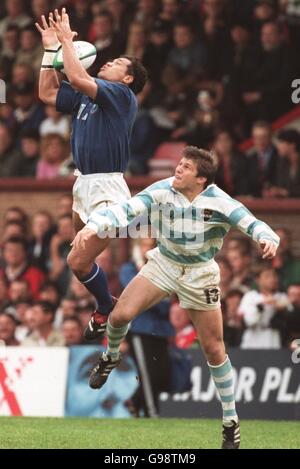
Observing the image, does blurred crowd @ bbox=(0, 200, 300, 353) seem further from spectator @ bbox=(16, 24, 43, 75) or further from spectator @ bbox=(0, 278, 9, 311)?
spectator @ bbox=(16, 24, 43, 75)

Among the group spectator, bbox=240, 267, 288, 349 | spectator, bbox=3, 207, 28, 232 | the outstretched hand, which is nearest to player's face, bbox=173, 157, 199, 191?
the outstretched hand

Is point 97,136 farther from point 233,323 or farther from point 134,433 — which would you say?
point 233,323

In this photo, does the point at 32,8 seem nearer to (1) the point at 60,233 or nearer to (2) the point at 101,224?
(1) the point at 60,233

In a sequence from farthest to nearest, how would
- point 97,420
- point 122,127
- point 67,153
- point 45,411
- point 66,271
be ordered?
point 67,153
point 66,271
point 45,411
point 97,420
point 122,127

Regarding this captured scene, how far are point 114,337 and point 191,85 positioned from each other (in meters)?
8.28

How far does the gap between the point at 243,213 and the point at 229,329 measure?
5.02 m

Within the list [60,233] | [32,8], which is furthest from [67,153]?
[32,8]

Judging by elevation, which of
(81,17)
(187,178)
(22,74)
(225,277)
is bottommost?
(225,277)

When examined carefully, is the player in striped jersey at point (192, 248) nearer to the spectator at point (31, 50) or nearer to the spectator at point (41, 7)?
the spectator at point (31, 50)

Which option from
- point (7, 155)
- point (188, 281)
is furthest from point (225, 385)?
point (7, 155)

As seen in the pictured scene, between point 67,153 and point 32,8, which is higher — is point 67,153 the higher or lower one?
the lower one

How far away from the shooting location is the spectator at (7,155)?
63.4 feet

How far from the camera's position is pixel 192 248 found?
11250 mm

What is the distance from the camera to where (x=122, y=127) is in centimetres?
1184
